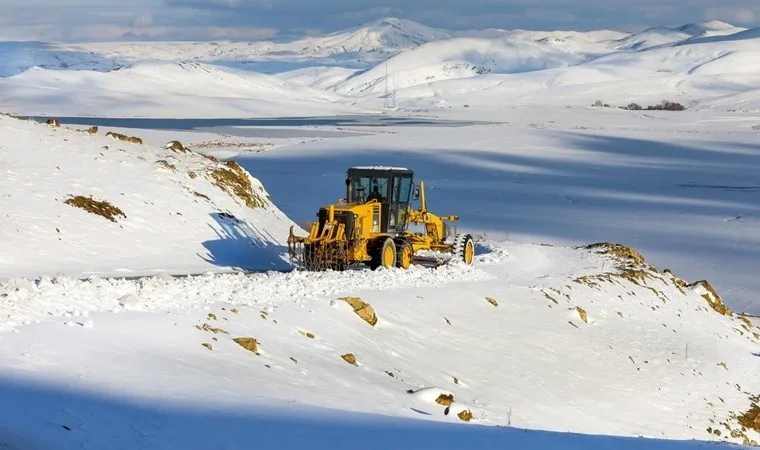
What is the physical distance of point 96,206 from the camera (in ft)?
78.5

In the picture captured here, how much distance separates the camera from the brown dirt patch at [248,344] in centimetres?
1332

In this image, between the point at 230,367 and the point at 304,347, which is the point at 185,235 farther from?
the point at 230,367

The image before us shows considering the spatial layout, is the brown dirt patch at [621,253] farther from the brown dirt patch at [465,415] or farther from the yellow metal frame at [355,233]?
the brown dirt patch at [465,415]

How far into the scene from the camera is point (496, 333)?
18.9 metres

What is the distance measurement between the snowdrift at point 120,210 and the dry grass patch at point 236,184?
0.14 ft

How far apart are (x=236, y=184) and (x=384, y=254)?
9.37 m

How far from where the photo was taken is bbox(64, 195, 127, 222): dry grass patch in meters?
23.7

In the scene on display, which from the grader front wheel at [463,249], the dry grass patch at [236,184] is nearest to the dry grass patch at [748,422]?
the grader front wheel at [463,249]

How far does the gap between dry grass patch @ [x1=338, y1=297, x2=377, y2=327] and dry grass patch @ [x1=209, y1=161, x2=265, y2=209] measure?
42.8ft

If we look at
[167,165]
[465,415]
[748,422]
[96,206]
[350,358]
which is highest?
[167,165]

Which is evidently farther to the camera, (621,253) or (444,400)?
(621,253)

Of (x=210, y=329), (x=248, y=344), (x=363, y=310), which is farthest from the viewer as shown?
(x=363, y=310)

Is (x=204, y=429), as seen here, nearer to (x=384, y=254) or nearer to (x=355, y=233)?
(x=355, y=233)

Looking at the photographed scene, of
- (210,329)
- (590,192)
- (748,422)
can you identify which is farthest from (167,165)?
(590,192)
